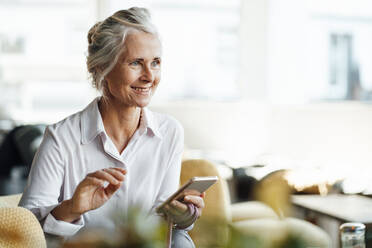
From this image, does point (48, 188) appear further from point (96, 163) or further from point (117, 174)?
point (117, 174)

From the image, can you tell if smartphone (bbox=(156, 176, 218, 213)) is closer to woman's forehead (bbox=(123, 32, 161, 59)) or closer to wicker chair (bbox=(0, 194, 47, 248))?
wicker chair (bbox=(0, 194, 47, 248))

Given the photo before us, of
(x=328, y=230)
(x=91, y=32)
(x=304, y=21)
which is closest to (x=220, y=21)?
(x=304, y=21)

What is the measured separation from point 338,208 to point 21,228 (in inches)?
72.3

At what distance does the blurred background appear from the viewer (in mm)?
5031

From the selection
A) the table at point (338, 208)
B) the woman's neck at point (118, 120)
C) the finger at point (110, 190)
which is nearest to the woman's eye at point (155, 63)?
the woman's neck at point (118, 120)

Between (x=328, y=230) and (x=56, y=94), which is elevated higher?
(x=56, y=94)

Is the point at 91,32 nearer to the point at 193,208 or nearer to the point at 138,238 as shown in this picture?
the point at 193,208

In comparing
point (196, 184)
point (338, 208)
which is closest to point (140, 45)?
point (196, 184)

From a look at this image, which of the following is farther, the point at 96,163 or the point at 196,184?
the point at 96,163

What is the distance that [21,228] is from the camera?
1.43m

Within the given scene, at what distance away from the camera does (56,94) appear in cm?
582

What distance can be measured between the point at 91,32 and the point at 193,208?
672mm

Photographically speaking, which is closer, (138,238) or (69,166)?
(138,238)

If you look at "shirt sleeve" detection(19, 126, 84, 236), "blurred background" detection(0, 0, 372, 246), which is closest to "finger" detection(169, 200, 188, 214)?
"shirt sleeve" detection(19, 126, 84, 236)
